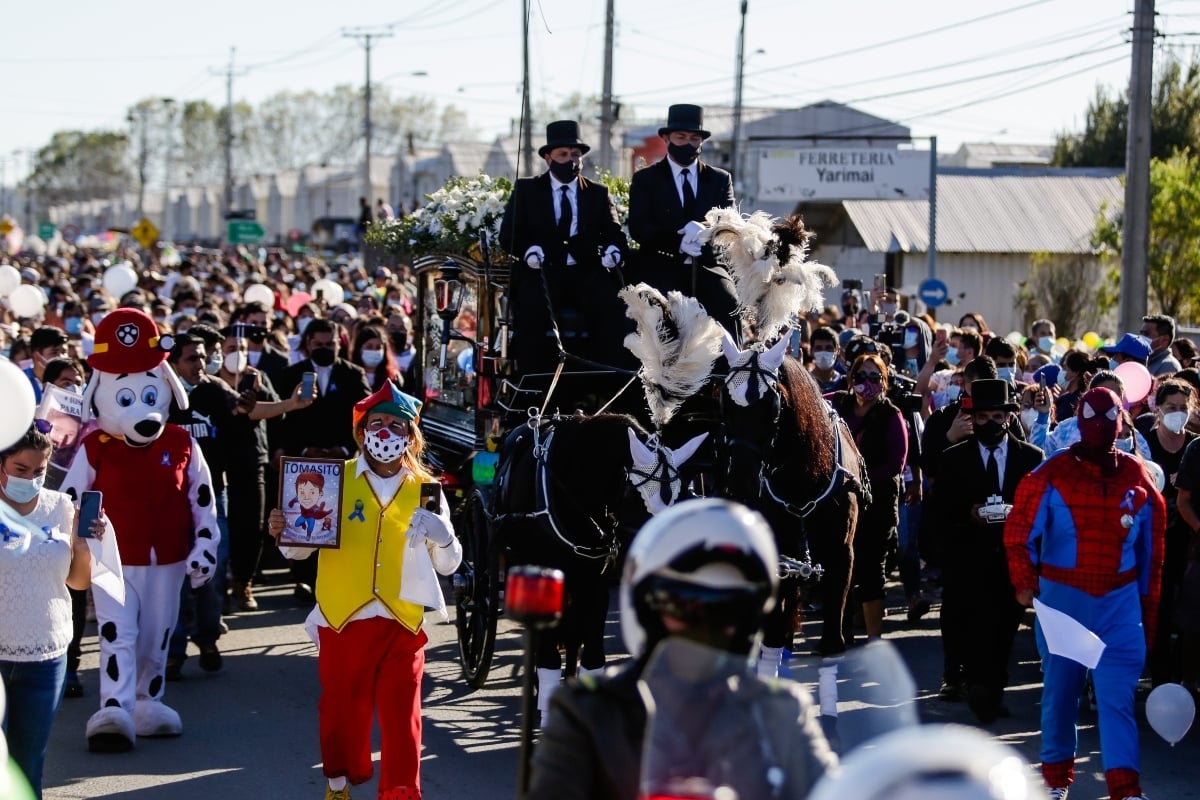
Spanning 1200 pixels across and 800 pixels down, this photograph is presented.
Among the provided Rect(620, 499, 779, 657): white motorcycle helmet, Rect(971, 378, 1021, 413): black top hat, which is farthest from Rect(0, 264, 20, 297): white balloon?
Rect(620, 499, 779, 657): white motorcycle helmet

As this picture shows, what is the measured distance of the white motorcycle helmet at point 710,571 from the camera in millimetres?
3189

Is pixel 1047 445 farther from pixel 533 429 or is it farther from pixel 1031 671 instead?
pixel 533 429

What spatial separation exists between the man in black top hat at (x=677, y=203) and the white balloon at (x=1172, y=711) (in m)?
3.18

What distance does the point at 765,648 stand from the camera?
28.0ft

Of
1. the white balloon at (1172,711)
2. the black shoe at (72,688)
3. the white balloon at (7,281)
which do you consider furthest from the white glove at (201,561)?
the white balloon at (7,281)

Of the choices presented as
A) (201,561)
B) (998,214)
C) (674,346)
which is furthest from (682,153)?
(998,214)

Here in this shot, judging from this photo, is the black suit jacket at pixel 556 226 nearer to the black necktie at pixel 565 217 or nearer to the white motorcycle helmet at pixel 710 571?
the black necktie at pixel 565 217

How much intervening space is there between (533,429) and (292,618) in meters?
3.75

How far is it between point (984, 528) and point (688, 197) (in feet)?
8.93

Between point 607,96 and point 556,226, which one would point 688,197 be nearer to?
point 556,226

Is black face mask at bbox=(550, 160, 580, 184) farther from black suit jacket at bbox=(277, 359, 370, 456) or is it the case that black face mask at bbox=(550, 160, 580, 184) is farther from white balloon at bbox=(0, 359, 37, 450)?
white balloon at bbox=(0, 359, 37, 450)

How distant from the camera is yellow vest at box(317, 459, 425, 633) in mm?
6633

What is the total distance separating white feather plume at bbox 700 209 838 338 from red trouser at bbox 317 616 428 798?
3.03 metres

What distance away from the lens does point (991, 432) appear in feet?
30.0
